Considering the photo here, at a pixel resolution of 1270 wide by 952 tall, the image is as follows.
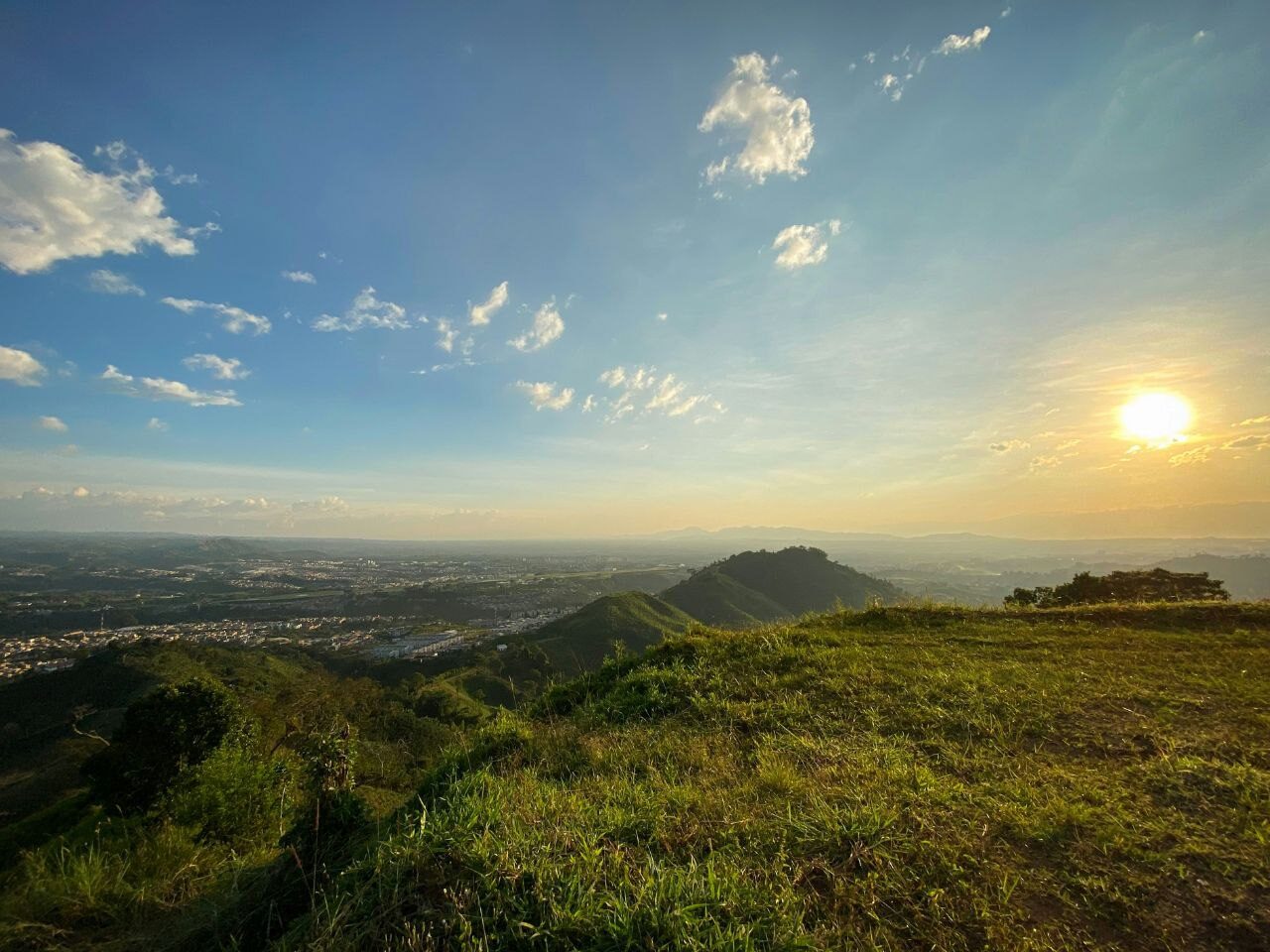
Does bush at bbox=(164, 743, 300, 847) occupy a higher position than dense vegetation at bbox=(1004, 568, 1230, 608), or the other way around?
dense vegetation at bbox=(1004, 568, 1230, 608)

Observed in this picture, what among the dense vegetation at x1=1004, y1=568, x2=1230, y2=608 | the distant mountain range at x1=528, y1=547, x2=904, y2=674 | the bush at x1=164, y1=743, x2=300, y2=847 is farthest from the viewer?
the distant mountain range at x1=528, y1=547, x2=904, y2=674

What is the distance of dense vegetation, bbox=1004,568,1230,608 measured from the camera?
50.1 feet

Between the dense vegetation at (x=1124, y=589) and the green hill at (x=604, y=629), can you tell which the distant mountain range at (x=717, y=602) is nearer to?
the green hill at (x=604, y=629)

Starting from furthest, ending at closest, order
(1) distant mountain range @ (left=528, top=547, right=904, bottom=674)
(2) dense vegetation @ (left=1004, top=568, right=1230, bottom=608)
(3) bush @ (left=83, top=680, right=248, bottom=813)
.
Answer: (1) distant mountain range @ (left=528, top=547, right=904, bottom=674) < (2) dense vegetation @ (left=1004, top=568, right=1230, bottom=608) < (3) bush @ (left=83, top=680, right=248, bottom=813)

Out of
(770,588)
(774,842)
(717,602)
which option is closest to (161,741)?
(774,842)

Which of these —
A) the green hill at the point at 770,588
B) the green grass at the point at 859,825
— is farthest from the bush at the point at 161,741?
the green hill at the point at 770,588

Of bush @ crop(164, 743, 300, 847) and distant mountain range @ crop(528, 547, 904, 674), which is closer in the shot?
bush @ crop(164, 743, 300, 847)

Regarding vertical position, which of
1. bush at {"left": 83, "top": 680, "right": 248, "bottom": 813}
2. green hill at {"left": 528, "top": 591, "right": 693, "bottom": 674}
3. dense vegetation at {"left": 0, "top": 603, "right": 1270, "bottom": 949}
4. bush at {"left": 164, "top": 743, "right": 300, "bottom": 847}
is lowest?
green hill at {"left": 528, "top": 591, "right": 693, "bottom": 674}

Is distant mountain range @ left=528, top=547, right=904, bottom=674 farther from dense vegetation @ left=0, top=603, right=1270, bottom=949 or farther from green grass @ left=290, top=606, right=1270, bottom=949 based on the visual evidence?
dense vegetation @ left=0, top=603, right=1270, bottom=949

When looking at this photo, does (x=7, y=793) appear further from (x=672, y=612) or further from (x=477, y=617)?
(x=477, y=617)

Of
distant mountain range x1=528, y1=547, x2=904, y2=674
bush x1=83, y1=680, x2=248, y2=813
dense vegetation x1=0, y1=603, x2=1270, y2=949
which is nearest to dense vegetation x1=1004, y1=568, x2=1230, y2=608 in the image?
dense vegetation x1=0, y1=603, x2=1270, y2=949

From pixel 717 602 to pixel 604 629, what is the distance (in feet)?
96.2

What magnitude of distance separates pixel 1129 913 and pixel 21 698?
79225 millimetres

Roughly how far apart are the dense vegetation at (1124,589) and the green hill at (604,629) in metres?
45.4
